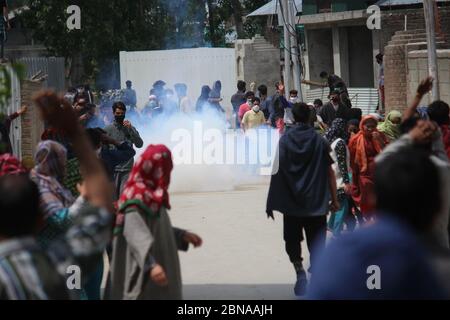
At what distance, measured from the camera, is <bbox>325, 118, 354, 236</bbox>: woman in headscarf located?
10.7 m

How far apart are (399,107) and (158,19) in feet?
66.3

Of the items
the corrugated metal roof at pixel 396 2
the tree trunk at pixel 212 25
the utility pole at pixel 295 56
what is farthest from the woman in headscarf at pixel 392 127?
the tree trunk at pixel 212 25

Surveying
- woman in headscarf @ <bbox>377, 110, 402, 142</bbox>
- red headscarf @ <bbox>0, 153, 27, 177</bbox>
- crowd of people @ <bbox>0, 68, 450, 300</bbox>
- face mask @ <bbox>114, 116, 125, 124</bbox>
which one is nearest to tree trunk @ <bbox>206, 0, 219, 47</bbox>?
crowd of people @ <bbox>0, 68, 450, 300</bbox>

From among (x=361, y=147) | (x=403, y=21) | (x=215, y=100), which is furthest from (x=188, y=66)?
(x=361, y=147)

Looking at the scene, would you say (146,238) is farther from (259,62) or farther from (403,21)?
(259,62)

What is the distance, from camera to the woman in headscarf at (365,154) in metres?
10.4

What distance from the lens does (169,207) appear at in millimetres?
6469

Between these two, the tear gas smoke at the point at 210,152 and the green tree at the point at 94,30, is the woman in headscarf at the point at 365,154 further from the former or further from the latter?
the green tree at the point at 94,30

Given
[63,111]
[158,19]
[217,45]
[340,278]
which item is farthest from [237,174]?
[217,45]

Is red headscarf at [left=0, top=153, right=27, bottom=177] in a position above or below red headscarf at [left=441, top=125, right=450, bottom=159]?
above

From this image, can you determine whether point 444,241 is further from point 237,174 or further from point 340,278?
point 237,174

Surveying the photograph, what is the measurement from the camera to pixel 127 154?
10.9 metres

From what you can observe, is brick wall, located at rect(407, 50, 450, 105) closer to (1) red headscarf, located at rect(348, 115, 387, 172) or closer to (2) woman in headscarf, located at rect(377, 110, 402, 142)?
(2) woman in headscarf, located at rect(377, 110, 402, 142)

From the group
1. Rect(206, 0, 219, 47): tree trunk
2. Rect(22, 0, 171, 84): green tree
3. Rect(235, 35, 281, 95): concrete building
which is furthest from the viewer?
Rect(206, 0, 219, 47): tree trunk
